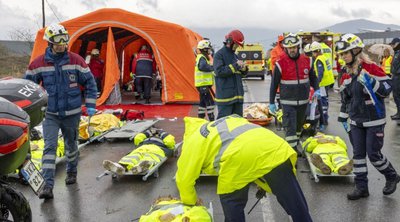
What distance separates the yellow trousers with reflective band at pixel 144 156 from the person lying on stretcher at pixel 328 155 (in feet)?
7.42

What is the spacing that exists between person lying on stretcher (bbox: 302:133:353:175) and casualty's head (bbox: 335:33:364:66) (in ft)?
4.75

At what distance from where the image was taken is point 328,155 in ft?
21.2

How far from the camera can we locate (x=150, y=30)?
14109mm

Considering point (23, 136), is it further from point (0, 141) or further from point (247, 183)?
point (247, 183)

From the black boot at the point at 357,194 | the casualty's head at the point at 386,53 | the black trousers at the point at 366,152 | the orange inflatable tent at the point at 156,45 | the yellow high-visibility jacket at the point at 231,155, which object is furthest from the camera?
the casualty's head at the point at 386,53

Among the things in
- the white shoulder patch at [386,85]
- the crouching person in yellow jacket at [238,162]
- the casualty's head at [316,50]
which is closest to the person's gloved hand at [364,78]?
the white shoulder patch at [386,85]

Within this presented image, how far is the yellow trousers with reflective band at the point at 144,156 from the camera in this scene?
21.2 feet

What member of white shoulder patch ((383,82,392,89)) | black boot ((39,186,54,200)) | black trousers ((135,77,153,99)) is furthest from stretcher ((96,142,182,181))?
black trousers ((135,77,153,99))

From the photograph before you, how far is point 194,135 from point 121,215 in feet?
7.13

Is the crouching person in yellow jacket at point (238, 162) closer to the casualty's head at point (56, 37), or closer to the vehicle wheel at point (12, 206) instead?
the vehicle wheel at point (12, 206)

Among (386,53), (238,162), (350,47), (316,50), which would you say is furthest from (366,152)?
(386,53)

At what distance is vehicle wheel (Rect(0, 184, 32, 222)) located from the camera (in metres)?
3.97

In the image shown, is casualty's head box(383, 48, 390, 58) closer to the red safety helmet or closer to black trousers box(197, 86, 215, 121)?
black trousers box(197, 86, 215, 121)

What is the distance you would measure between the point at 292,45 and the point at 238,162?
Result: 12.2 feet
